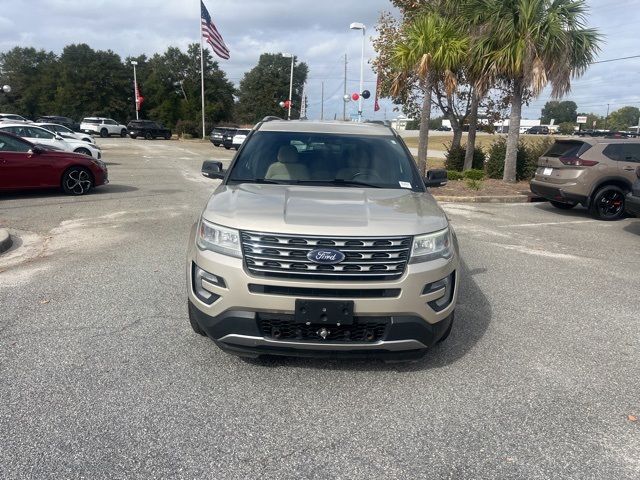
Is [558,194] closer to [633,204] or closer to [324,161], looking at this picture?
[633,204]

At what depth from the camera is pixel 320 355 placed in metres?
3.50

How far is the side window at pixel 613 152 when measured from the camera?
11.2m

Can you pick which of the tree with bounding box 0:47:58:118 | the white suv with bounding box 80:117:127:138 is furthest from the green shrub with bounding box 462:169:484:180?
the tree with bounding box 0:47:58:118

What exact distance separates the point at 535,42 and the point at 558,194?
221 inches

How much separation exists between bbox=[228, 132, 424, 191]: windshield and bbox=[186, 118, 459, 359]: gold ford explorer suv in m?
0.87

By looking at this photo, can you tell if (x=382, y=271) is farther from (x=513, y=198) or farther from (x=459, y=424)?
(x=513, y=198)

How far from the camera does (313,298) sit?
3.38 meters

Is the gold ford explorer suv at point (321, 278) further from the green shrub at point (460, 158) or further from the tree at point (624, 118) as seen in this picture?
the tree at point (624, 118)

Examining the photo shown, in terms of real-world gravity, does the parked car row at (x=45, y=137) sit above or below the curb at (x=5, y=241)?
above

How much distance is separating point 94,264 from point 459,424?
198 inches

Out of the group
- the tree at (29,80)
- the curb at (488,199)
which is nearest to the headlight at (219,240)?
the curb at (488,199)

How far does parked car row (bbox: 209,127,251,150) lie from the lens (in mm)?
36000

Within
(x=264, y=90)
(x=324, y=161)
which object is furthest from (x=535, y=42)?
(x=264, y=90)

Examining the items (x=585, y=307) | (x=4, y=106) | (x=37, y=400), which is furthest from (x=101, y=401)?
(x=4, y=106)
